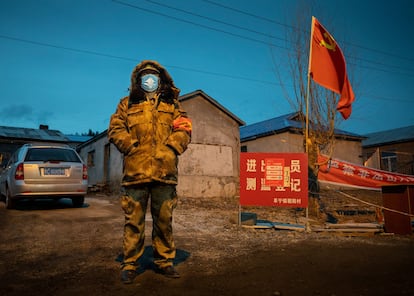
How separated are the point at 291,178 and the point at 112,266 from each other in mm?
4058

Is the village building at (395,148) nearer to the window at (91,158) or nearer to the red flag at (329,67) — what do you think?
the red flag at (329,67)

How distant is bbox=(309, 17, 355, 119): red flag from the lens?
646 cm

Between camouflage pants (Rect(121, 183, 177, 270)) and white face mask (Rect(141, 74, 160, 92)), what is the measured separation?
1.05 meters

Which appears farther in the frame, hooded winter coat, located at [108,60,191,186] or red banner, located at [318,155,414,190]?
red banner, located at [318,155,414,190]

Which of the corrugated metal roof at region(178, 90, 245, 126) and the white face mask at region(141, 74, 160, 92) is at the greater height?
the corrugated metal roof at region(178, 90, 245, 126)

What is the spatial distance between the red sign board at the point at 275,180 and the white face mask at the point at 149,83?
3.50 metres

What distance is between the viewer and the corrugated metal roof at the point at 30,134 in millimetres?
28672

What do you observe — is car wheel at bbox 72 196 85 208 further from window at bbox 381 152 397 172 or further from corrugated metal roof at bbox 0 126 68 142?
window at bbox 381 152 397 172

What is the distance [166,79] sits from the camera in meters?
3.30

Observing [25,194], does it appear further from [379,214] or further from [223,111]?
[223,111]

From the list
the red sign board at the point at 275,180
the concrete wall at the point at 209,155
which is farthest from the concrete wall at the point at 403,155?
the red sign board at the point at 275,180

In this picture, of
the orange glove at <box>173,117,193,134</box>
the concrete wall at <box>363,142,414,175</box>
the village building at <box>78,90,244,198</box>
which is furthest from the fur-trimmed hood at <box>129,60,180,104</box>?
the concrete wall at <box>363,142,414,175</box>

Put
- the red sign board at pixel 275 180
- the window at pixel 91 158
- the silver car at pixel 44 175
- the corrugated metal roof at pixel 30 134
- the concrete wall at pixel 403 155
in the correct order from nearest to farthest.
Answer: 1. the red sign board at pixel 275 180
2. the silver car at pixel 44 175
3. the window at pixel 91 158
4. the concrete wall at pixel 403 155
5. the corrugated metal roof at pixel 30 134

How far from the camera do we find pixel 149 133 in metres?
3.00
